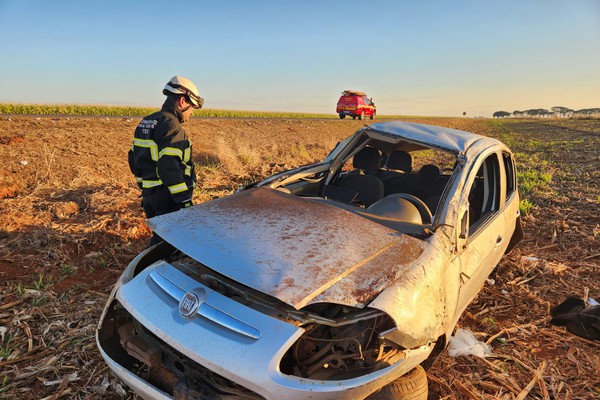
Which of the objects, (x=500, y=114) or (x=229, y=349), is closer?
(x=229, y=349)

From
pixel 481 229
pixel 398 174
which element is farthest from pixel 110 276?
pixel 481 229

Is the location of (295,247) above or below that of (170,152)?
below

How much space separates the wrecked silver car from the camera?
1.85 m

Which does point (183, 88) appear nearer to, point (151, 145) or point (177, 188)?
point (151, 145)

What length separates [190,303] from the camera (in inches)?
79.5

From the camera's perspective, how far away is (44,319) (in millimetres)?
3375

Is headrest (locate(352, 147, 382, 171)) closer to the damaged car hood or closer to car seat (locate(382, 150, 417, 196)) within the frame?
car seat (locate(382, 150, 417, 196))

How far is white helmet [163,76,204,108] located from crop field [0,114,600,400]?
208 cm

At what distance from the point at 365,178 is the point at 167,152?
2.04 meters

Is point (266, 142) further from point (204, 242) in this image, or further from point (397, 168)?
point (204, 242)

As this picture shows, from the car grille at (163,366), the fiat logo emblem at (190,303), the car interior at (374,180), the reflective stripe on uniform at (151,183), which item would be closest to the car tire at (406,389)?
the car grille at (163,366)

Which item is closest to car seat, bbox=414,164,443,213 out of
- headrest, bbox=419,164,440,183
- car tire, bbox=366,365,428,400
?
headrest, bbox=419,164,440,183

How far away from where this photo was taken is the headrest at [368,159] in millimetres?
4512

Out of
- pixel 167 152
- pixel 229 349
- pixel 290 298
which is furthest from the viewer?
pixel 167 152
